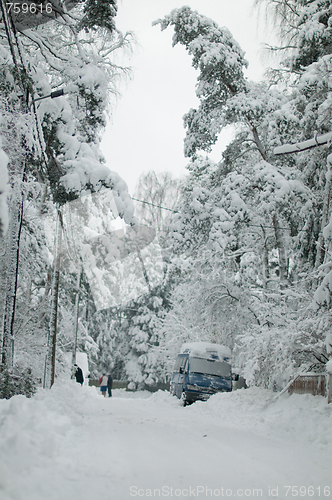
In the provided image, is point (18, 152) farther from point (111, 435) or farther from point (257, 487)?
point (257, 487)

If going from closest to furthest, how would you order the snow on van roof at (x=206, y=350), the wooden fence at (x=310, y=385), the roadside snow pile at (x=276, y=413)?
the roadside snow pile at (x=276, y=413) < the wooden fence at (x=310, y=385) < the snow on van roof at (x=206, y=350)

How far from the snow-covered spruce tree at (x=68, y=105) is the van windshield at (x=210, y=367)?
865 cm

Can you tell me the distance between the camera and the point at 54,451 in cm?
524

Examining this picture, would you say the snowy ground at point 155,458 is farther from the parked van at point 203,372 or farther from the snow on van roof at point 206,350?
the snow on van roof at point 206,350

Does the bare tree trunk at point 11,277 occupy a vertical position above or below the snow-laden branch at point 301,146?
below

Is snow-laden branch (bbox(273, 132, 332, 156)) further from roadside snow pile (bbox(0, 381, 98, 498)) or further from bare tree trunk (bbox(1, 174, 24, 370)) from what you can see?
roadside snow pile (bbox(0, 381, 98, 498))

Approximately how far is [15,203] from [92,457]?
711 cm

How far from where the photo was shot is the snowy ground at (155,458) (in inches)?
170

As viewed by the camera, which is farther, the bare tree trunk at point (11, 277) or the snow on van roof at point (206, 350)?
the snow on van roof at point (206, 350)

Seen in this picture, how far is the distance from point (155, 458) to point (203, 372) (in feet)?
41.0

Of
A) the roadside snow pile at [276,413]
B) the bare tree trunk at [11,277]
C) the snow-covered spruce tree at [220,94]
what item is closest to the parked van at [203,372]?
the roadside snow pile at [276,413]

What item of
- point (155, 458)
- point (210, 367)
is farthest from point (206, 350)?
point (155, 458)

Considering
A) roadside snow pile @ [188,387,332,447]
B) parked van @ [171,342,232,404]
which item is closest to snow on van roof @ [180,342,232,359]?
parked van @ [171,342,232,404]

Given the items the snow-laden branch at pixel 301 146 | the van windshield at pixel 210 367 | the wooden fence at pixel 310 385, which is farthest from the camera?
the van windshield at pixel 210 367
